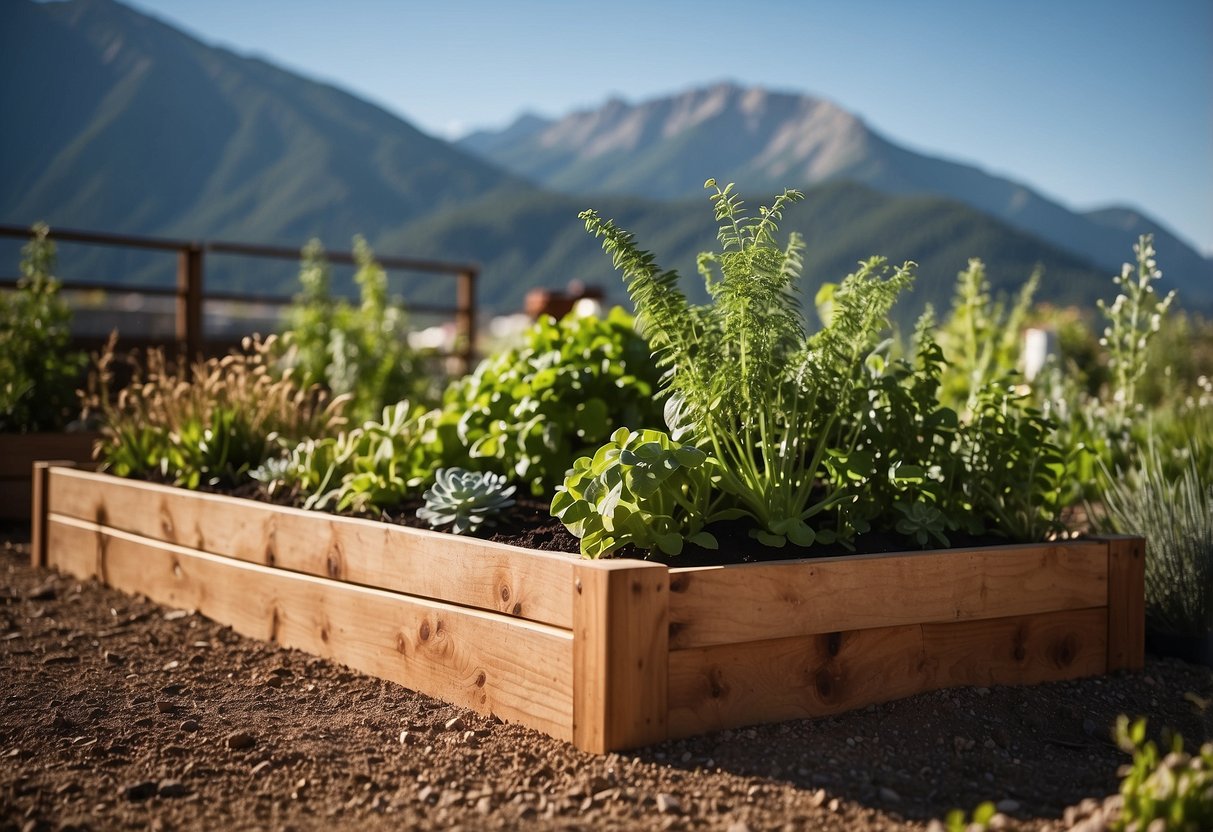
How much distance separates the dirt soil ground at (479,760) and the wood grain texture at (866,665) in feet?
0.13

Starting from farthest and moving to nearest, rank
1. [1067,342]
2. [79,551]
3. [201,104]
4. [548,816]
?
1. [201,104]
2. [1067,342]
3. [79,551]
4. [548,816]

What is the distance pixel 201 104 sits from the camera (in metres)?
94.9

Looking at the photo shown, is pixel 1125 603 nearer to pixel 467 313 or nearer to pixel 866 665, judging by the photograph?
pixel 866 665

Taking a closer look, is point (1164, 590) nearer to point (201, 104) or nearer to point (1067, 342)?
point (1067, 342)

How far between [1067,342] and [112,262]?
7890cm

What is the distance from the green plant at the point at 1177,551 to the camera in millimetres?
2709

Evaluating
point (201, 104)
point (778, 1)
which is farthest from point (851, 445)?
point (201, 104)

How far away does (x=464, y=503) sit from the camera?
100 inches

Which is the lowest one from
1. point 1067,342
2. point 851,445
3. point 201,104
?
point 851,445

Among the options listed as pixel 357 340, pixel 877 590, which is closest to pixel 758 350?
pixel 877 590

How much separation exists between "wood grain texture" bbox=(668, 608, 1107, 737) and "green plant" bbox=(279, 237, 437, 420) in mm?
4303

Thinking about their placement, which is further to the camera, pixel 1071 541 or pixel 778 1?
pixel 778 1

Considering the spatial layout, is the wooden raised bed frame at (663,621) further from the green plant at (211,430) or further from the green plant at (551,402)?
the green plant at (211,430)

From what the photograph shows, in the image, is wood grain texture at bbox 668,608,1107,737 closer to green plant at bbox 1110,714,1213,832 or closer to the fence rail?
green plant at bbox 1110,714,1213,832
